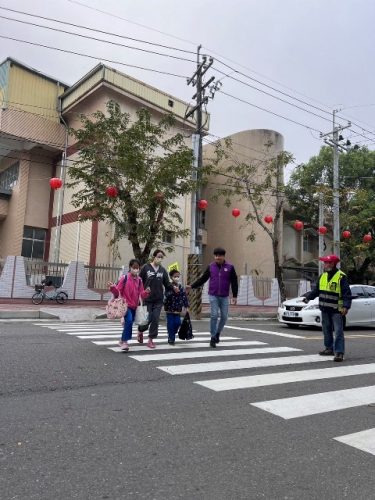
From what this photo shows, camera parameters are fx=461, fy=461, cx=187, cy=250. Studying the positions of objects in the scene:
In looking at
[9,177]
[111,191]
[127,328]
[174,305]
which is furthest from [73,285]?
[9,177]

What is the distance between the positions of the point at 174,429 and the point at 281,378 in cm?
266

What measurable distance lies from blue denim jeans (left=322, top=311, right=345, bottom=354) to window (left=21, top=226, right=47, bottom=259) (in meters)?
23.8

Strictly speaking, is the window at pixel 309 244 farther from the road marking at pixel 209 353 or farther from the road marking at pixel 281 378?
the road marking at pixel 281 378

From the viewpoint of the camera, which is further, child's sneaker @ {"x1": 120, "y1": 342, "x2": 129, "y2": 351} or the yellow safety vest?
the yellow safety vest

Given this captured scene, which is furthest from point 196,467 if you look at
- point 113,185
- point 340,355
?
point 113,185

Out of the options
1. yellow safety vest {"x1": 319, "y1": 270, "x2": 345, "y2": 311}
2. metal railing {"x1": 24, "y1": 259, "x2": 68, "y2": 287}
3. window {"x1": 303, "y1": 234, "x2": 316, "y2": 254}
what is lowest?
yellow safety vest {"x1": 319, "y1": 270, "x2": 345, "y2": 311}

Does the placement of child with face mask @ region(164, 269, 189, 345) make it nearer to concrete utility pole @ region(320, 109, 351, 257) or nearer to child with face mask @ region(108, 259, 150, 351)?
child with face mask @ region(108, 259, 150, 351)

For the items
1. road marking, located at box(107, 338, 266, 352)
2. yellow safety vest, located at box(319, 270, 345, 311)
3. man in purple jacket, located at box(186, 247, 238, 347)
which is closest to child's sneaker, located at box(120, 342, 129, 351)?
road marking, located at box(107, 338, 266, 352)

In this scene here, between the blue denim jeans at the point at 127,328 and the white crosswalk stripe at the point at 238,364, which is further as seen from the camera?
the blue denim jeans at the point at 127,328

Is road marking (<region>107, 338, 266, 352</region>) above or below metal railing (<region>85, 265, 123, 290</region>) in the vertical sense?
below

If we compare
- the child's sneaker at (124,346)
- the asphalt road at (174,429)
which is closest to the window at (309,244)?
the asphalt road at (174,429)

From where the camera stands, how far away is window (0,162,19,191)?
3000 centimetres

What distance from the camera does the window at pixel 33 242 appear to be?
29.0 m

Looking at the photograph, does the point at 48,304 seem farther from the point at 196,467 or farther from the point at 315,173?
the point at 315,173
